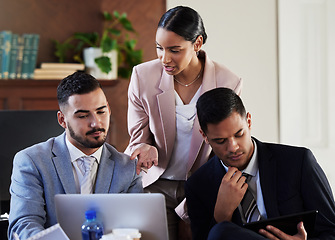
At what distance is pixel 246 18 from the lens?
426 cm

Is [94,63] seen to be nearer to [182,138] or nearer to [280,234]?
[182,138]

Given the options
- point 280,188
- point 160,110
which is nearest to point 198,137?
point 160,110

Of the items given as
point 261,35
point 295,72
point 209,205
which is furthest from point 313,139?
point 209,205

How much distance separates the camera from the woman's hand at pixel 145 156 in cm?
221

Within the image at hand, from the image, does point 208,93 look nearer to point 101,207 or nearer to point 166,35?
point 166,35

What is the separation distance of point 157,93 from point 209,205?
562mm

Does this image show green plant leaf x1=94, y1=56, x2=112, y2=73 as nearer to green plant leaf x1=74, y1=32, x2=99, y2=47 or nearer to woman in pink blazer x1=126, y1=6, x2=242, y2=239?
green plant leaf x1=74, y1=32, x2=99, y2=47

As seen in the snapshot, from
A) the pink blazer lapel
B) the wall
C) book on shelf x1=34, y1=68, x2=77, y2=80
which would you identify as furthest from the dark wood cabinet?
the pink blazer lapel

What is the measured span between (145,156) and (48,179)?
0.40 meters

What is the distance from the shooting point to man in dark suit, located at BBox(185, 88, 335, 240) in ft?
6.36

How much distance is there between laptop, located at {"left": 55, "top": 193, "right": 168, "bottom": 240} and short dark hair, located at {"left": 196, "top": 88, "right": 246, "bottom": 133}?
433 mm

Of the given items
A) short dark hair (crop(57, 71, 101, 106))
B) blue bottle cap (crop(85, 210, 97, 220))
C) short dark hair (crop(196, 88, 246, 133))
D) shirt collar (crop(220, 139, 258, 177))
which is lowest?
blue bottle cap (crop(85, 210, 97, 220))

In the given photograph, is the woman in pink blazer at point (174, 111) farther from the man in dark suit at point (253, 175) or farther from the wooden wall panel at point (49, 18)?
the wooden wall panel at point (49, 18)

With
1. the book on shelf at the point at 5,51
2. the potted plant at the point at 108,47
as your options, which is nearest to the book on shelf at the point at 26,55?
the book on shelf at the point at 5,51
